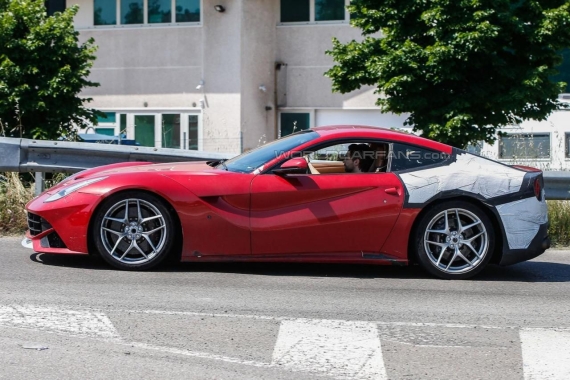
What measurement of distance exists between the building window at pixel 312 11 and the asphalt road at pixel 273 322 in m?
22.3

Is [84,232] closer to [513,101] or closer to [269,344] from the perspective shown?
[269,344]

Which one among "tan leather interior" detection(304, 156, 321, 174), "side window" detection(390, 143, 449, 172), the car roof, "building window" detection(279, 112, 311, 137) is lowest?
"tan leather interior" detection(304, 156, 321, 174)

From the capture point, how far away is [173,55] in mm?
31219

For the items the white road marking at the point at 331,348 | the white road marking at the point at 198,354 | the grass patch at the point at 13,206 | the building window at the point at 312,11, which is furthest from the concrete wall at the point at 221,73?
the white road marking at the point at 198,354

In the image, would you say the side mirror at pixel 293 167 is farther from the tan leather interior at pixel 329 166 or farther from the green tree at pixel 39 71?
the green tree at pixel 39 71

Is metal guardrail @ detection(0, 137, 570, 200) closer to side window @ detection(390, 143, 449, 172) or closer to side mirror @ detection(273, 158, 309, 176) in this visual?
side window @ detection(390, 143, 449, 172)

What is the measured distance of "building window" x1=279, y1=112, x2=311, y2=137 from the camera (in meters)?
31.5

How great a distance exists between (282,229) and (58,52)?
10.5m

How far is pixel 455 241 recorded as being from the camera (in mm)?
8852

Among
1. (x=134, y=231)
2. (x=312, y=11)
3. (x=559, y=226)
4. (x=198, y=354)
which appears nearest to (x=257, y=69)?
(x=312, y=11)

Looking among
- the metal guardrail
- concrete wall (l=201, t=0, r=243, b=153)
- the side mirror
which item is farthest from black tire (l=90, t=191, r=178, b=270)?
concrete wall (l=201, t=0, r=243, b=153)

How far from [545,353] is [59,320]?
304 cm

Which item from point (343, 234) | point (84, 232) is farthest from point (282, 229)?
point (84, 232)

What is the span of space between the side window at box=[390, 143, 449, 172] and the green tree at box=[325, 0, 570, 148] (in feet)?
29.8
